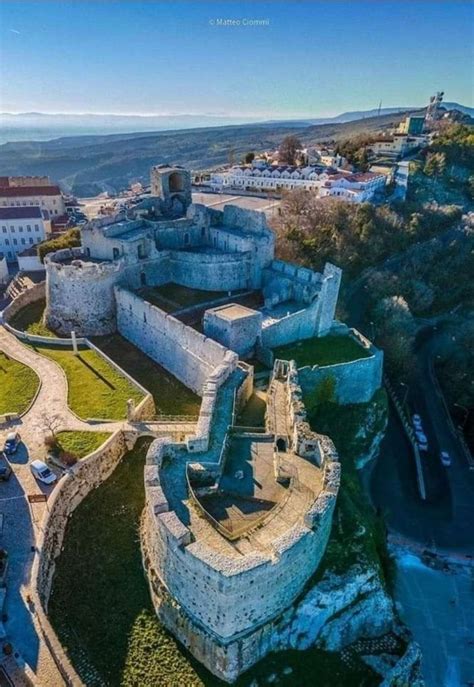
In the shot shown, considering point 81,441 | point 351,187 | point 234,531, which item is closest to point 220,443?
point 234,531

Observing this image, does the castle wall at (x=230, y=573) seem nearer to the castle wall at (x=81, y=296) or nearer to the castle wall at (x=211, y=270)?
the castle wall at (x=81, y=296)

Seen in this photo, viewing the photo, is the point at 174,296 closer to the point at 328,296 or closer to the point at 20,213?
the point at 328,296

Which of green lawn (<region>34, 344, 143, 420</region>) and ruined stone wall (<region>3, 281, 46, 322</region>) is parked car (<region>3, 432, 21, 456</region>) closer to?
green lawn (<region>34, 344, 143, 420</region>)

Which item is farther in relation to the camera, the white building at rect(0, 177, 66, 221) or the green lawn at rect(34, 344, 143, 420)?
the white building at rect(0, 177, 66, 221)

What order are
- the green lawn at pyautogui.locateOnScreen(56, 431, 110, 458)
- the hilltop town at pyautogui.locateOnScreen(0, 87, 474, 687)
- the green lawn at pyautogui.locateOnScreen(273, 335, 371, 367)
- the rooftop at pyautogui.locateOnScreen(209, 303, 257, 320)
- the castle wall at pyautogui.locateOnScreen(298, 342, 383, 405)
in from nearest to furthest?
the hilltop town at pyautogui.locateOnScreen(0, 87, 474, 687) → the green lawn at pyautogui.locateOnScreen(56, 431, 110, 458) → the rooftop at pyautogui.locateOnScreen(209, 303, 257, 320) → the castle wall at pyautogui.locateOnScreen(298, 342, 383, 405) → the green lawn at pyautogui.locateOnScreen(273, 335, 371, 367)

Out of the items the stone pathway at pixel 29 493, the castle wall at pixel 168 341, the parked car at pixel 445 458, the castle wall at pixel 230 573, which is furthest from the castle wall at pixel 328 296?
the castle wall at pixel 230 573

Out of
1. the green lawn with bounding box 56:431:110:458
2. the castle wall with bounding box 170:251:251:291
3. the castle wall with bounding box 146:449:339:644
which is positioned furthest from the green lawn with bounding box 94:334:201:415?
the castle wall with bounding box 146:449:339:644
